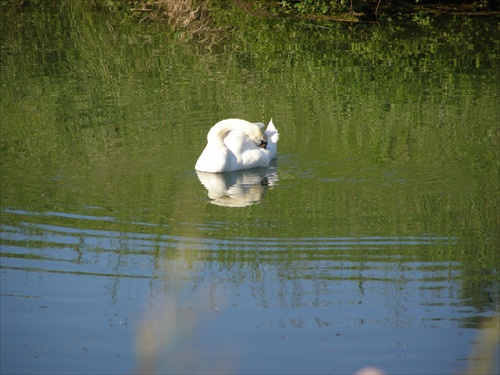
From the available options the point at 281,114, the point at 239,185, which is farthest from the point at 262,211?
the point at 281,114

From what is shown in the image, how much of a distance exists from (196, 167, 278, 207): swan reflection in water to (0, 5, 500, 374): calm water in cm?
3

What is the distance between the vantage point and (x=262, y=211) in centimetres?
973

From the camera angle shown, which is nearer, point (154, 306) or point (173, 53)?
point (154, 306)

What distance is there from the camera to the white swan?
11.0m

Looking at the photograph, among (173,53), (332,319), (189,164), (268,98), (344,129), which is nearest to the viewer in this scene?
(332,319)

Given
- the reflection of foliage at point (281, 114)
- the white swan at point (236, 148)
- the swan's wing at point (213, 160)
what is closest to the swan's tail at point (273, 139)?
the white swan at point (236, 148)

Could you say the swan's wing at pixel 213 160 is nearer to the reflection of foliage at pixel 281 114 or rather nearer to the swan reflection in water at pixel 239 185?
the swan reflection in water at pixel 239 185

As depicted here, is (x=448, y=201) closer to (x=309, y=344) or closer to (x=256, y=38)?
(x=309, y=344)

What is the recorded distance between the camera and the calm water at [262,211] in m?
7.00

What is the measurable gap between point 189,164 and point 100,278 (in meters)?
3.38

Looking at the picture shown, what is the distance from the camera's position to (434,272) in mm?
8102

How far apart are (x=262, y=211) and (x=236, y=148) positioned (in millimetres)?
1762

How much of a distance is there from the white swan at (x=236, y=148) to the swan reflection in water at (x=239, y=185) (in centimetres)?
9

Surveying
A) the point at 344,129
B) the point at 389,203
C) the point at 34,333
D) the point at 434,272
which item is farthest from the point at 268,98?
the point at 34,333
